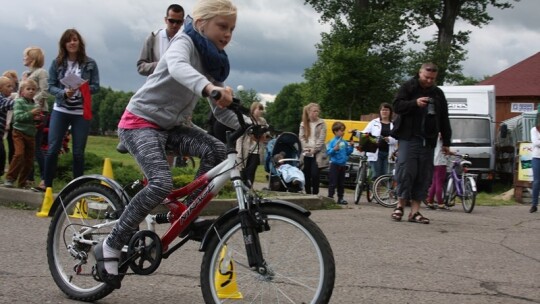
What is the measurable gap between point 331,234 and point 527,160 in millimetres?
10178

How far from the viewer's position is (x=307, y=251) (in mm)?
3619

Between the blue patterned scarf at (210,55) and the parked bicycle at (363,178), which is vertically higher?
the blue patterned scarf at (210,55)

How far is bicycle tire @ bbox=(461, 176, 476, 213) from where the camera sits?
39.4ft

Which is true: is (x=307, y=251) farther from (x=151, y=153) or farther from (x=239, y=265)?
(x=151, y=153)

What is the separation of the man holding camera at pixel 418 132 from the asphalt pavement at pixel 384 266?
48cm

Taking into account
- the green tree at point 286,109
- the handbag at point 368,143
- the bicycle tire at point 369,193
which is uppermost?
the green tree at point 286,109

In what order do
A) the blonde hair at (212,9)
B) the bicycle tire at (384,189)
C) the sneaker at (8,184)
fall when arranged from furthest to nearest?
the bicycle tire at (384,189)
the sneaker at (8,184)
the blonde hair at (212,9)

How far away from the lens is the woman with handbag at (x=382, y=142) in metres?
12.7

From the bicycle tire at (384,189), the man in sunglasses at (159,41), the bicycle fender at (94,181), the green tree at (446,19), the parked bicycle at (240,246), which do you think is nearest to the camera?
the parked bicycle at (240,246)

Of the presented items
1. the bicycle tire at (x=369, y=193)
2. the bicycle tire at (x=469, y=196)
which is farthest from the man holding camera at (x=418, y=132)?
the bicycle tire at (x=369, y=193)

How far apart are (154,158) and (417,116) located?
18.2ft

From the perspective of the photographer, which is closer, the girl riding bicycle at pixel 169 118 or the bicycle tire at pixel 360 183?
the girl riding bicycle at pixel 169 118

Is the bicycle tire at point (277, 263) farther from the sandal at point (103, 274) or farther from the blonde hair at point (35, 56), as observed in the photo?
the blonde hair at point (35, 56)

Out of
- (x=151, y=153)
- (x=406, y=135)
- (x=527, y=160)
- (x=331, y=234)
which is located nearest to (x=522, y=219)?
(x=406, y=135)
